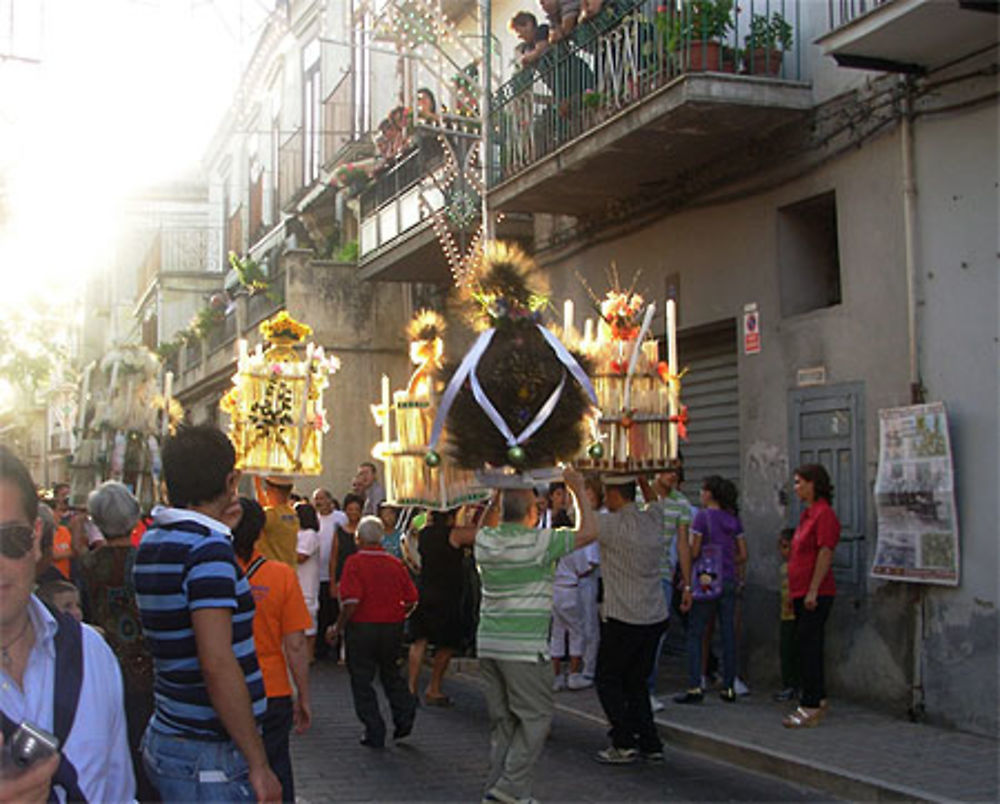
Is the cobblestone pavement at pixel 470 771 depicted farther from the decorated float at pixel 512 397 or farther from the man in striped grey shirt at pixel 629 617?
the decorated float at pixel 512 397

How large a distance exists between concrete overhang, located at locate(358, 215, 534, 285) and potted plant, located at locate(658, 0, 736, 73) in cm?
575

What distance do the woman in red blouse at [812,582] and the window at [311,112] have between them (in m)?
18.0

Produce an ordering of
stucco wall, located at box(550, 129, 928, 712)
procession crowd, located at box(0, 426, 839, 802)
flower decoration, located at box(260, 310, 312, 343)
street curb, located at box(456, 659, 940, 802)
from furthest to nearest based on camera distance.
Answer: stucco wall, located at box(550, 129, 928, 712)
flower decoration, located at box(260, 310, 312, 343)
street curb, located at box(456, 659, 940, 802)
procession crowd, located at box(0, 426, 839, 802)

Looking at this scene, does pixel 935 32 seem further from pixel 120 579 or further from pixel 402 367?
pixel 402 367

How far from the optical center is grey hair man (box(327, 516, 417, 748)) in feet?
30.5

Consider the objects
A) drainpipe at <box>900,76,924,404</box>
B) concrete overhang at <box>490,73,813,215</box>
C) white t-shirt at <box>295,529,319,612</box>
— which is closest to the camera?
drainpipe at <box>900,76,924,404</box>

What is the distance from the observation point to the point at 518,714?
6.65m

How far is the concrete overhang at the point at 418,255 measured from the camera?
16875mm

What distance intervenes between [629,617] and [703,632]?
8.04ft

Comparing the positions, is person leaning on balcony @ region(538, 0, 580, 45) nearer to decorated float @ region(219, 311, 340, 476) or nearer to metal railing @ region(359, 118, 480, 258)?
metal railing @ region(359, 118, 480, 258)

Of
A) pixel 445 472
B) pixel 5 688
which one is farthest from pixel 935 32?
pixel 5 688

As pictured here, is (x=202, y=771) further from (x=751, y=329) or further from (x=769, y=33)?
(x=769, y=33)

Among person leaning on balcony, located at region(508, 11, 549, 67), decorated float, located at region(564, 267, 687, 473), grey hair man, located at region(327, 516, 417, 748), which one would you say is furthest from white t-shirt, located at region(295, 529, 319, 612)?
person leaning on balcony, located at region(508, 11, 549, 67)

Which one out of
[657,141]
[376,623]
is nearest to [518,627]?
[376,623]
